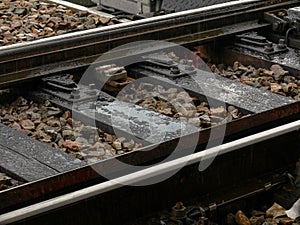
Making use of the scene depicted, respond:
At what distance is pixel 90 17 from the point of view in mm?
6762

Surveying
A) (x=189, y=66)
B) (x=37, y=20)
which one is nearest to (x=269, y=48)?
(x=189, y=66)

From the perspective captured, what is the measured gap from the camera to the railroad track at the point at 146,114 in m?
3.25

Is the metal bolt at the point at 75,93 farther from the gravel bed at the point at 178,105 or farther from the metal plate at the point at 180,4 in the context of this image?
the metal plate at the point at 180,4

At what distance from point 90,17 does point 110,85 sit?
7.61 ft

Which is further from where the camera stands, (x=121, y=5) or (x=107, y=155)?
(x=121, y=5)

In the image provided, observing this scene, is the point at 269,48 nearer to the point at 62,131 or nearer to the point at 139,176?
the point at 62,131

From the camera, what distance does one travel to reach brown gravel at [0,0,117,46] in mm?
6168

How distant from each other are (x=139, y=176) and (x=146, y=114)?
872 millimetres

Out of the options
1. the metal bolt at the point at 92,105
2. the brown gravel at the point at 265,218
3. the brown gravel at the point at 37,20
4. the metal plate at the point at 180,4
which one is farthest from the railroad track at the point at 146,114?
the metal plate at the point at 180,4

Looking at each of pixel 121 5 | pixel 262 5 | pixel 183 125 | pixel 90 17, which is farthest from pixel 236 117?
pixel 121 5

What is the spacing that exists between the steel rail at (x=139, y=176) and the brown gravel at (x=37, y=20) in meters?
2.70

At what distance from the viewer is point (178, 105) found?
4.24 metres

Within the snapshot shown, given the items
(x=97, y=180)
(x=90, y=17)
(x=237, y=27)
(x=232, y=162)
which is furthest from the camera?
(x=90, y=17)

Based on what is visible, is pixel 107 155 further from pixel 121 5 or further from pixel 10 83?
pixel 121 5
